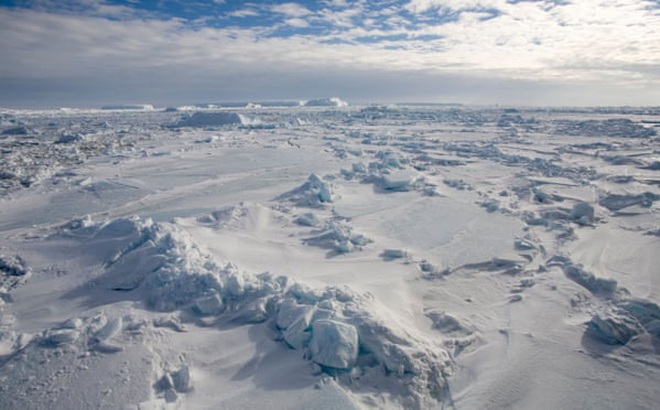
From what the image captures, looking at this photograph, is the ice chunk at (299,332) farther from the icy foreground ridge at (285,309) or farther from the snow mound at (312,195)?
the snow mound at (312,195)

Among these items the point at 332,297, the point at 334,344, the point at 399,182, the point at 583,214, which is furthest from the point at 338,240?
the point at 583,214

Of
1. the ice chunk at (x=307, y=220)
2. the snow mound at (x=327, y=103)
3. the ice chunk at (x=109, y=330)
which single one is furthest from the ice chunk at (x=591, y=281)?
the snow mound at (x=327, y=103)

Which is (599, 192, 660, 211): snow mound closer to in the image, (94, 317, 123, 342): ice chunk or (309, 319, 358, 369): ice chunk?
(309, 319, 358, 369): ice chunk

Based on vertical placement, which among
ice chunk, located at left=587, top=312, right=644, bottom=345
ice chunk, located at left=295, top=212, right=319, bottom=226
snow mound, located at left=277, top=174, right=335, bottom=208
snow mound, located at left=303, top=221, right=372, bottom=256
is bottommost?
ice chunk, located at left=587, top=312, right=644, bottom=345

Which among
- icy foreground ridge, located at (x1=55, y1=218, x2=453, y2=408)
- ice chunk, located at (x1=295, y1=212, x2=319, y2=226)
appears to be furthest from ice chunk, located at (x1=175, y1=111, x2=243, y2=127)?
icy foreground ridge, located at (x1=55, y1=218, x2=453, y2=408)

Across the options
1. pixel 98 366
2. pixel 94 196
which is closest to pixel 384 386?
pixel 98 366

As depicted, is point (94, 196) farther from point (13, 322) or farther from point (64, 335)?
point (64, 335)
